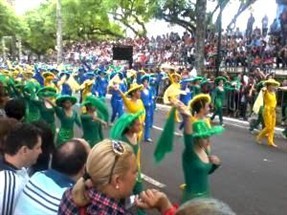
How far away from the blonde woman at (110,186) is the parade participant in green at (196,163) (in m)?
2.54

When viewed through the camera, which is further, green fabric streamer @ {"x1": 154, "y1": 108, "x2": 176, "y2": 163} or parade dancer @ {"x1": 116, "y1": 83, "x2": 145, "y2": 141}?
parade dancer @ {"x1": 116, "y1": 83, "x2": 145, "y2": 141}

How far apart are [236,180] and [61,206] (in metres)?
6.73

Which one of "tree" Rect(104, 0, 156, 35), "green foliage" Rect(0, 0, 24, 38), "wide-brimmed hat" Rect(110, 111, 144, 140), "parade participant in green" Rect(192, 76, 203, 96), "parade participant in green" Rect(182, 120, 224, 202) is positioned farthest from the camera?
"tree" Rect(104, 0, 156, 35)

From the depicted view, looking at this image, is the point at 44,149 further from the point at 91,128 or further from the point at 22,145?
the point at 91,128

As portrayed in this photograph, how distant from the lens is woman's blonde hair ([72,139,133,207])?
249 centimetres

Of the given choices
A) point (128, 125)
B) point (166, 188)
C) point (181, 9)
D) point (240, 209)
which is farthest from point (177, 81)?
point (181, 9)

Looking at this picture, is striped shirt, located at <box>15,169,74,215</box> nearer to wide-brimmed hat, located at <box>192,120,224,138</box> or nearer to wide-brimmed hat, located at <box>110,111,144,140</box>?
wide-brimmed hat, located at <box>192,120,224,138</box>

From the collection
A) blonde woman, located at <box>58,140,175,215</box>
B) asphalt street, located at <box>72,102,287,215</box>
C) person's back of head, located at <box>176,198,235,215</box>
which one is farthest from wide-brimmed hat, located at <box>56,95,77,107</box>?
person's back of head, located at <box>176,198,235,215</box>

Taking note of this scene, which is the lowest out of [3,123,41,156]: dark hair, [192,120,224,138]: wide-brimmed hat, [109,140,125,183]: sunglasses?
[192,120,224,138]: wide-brimmed hat

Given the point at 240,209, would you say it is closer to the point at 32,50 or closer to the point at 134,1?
the point at 134,1

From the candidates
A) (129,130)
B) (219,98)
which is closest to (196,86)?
(219,98)

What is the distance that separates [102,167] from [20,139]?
41.6 inches

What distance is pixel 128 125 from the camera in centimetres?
601

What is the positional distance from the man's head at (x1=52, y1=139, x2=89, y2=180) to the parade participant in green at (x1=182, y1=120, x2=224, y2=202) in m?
1.98
